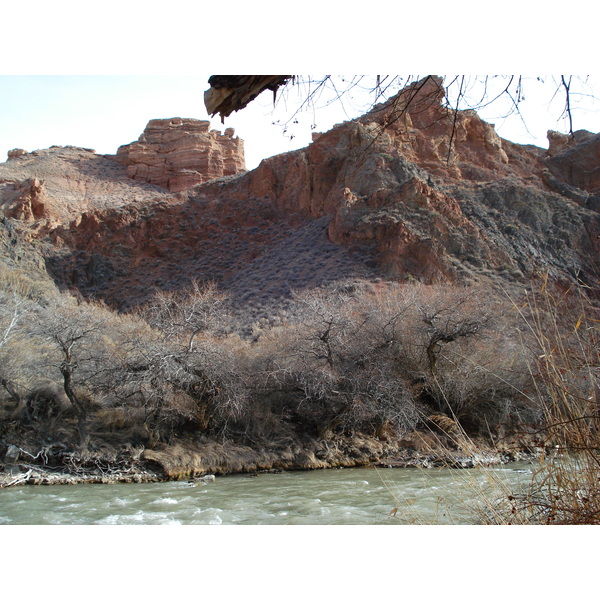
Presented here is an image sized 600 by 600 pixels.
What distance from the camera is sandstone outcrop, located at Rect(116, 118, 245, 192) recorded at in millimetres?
48125

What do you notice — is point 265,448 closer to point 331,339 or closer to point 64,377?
point 331,339

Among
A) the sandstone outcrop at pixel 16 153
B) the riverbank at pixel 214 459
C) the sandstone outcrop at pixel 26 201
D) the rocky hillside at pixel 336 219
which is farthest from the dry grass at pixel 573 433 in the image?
the sandstone outcrop at pixel 16 153

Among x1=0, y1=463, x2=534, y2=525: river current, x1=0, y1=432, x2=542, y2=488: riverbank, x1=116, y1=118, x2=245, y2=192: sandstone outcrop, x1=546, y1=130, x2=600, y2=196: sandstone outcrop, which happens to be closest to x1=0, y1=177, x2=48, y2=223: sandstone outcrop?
x1=116, y1=118, x2=245, y2=192: sandstone outcrop

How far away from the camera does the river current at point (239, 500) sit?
775 cm

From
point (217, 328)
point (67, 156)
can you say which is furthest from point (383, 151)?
point (67, 156)

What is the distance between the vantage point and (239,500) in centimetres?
934

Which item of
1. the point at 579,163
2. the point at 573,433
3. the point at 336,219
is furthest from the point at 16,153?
the point at 573,433

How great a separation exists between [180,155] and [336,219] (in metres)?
23.8

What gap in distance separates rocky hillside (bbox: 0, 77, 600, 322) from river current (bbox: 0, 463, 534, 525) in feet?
47.6

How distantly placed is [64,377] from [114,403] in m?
1.41

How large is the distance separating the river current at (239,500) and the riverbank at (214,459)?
528 mm

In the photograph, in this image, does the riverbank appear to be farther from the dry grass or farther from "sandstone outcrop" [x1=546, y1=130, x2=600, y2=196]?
"sandstone outcrop" [x1=546, y1=130, x2=600, y2=196]

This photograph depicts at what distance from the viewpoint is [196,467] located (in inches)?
478

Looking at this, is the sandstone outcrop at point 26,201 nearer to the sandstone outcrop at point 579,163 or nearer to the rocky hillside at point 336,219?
the rocky hillside at point 336,219
